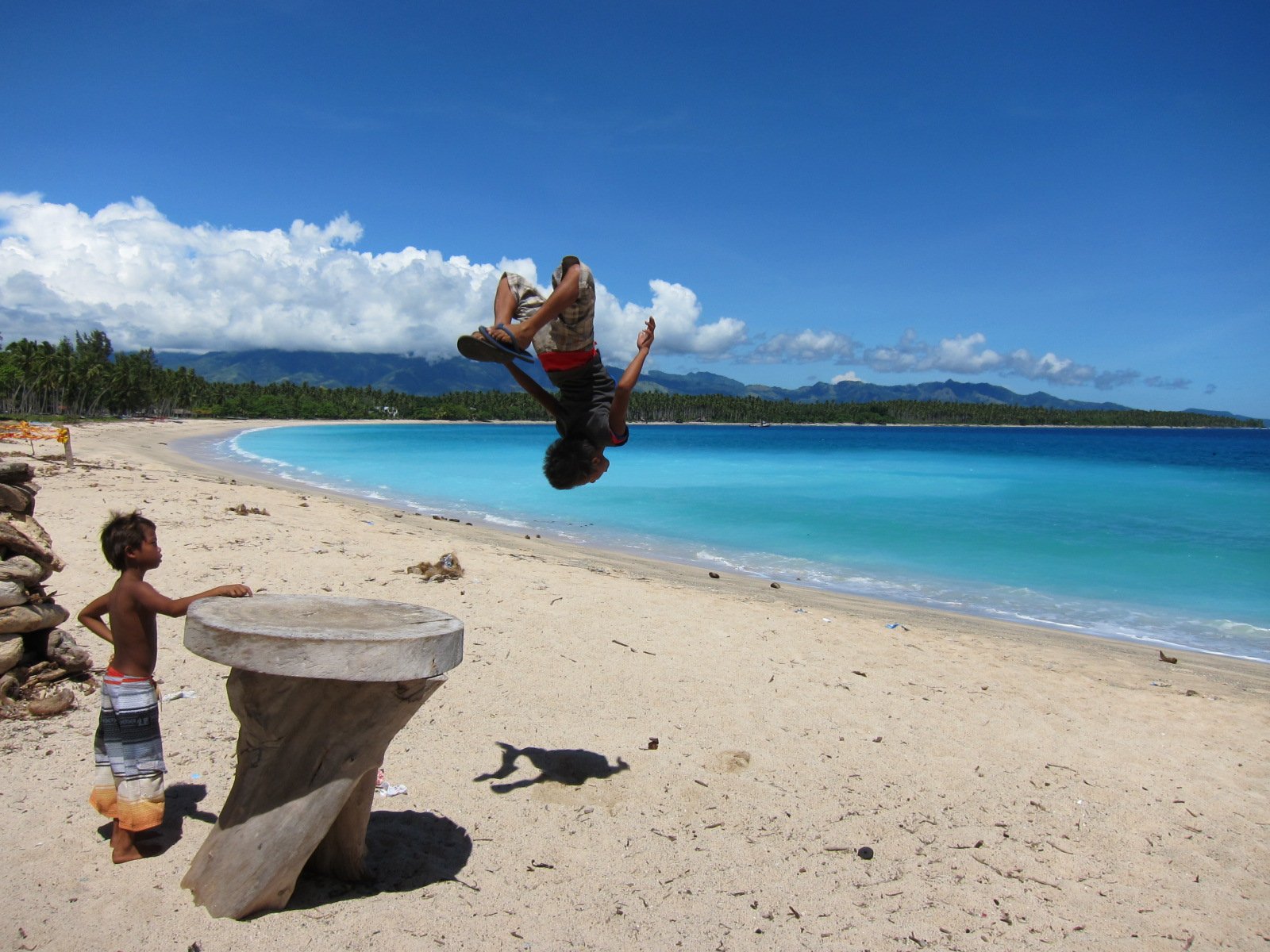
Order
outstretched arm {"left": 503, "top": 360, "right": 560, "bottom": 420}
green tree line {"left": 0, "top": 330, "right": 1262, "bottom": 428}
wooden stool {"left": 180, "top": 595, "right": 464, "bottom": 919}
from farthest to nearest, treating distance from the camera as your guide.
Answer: green tree line {"left": 0, "top": 330, "right": 1262, "bottom": 428}
outstretched arm {"left": 503, "top": 360, "right": 560, "bottom": 420}
wooden stool {"left": 180, "top": 595, "right": 464, "bottom": 919}

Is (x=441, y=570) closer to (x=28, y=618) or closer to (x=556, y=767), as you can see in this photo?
(x=556, y=767)

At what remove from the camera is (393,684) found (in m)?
3.19

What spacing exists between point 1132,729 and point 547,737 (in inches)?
214

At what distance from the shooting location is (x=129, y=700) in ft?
12.3

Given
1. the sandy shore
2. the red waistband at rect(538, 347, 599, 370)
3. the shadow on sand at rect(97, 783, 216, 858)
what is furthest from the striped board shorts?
the red waistband at rect(538, 347, 599, 370)

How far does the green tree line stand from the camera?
2781 inches

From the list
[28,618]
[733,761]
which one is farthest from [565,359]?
[28,618]

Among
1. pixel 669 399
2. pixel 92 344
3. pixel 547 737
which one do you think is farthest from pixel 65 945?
pixel 669 399

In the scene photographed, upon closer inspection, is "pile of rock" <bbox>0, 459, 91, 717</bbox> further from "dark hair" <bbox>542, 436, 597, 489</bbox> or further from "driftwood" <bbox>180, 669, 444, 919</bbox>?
"dark hair" <bbox>542, 436, 597, 489</bbox>

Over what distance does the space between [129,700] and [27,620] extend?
77.5 inches

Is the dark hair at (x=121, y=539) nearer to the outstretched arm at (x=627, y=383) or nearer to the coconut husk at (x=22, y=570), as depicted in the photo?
the coconut husk at (x=22, y=570)

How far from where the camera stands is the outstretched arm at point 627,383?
4.51 metres

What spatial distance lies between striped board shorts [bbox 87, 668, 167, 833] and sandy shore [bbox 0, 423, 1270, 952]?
0.25m

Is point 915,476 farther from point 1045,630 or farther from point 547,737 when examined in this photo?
point 547,737
